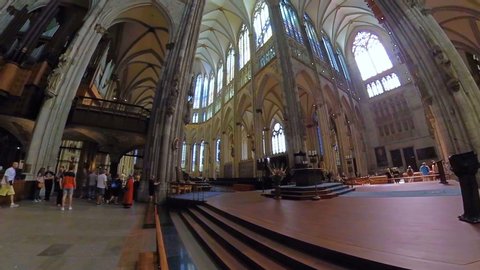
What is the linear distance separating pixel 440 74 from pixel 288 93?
756 cm

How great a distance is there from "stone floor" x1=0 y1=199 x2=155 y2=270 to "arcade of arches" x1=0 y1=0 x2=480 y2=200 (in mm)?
5036

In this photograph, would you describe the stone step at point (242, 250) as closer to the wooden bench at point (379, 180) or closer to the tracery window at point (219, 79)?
the wooden bench at point (379, 180)

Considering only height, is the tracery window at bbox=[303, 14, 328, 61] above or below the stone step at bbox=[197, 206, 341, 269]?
above

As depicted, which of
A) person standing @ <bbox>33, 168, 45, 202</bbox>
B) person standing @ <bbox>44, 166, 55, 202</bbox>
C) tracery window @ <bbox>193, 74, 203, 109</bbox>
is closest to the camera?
person standing @ <bbox>33, 168, 45, 202</bbox>

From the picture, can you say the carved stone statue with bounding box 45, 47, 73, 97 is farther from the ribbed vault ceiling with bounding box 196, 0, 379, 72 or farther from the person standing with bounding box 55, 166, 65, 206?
the ribbed vault ceiling with bounding box 196, 0, 379, 72

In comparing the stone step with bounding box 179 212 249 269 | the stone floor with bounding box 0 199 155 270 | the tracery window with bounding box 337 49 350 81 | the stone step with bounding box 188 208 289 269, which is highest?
the tracery window with bounding box 337 49 350 81

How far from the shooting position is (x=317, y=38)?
21.0 m

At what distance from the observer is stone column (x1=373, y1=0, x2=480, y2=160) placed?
779 cm

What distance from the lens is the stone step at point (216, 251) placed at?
98.1 inches

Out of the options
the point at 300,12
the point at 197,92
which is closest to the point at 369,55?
the point at 300,12

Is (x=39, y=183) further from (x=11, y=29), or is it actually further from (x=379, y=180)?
(x=379, y=180)

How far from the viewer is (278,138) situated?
90.6 feet

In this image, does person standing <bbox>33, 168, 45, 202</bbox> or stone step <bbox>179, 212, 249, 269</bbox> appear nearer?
stone step <bbox>179, 212, 249, 269</bbox>

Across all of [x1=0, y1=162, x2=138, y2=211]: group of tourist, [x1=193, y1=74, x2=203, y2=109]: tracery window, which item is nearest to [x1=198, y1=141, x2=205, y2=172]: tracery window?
[x1=193, y1=74, x2=203, y2=109]: tracery window
